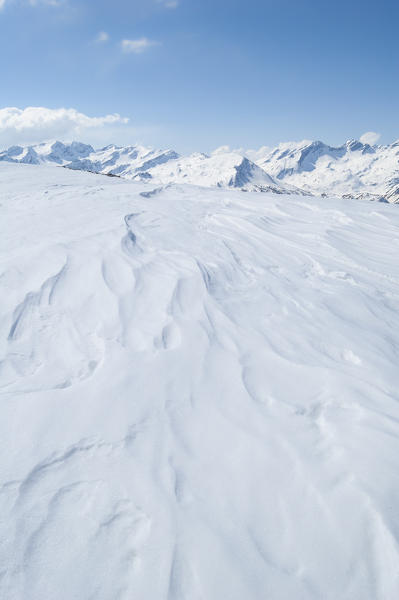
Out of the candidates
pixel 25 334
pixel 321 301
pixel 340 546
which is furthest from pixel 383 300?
pixel 25 334

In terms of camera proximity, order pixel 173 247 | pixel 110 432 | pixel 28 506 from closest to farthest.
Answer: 1. pixel 28 506
2. pixel 110 432
3. pixel 173 247

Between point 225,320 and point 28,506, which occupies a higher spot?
point 225,320

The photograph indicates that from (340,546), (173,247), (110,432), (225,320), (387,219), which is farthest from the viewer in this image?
(387,219)

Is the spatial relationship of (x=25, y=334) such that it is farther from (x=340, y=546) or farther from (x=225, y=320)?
(x=340, y=546)

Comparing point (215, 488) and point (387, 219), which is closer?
point (215, 488)

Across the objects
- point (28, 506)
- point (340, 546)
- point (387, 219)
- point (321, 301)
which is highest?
point (387, 219)

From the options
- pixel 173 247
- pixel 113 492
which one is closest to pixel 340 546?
pixel 113 492
